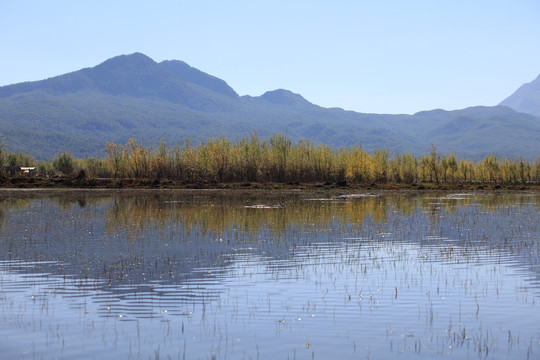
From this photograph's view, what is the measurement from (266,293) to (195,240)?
11.3 meters

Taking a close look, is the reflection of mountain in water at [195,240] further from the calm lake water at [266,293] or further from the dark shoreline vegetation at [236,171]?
the dark shoreline vegetation at [236,171]

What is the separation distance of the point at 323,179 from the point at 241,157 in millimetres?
17907

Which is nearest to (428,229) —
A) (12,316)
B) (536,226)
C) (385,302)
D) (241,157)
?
(536,226)

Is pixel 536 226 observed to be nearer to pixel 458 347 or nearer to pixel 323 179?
pixel 458 347

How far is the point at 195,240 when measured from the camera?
27250 millimetres

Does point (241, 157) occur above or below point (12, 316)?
above

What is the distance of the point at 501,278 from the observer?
19.3m

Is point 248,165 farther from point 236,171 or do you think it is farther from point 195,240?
point 195,240

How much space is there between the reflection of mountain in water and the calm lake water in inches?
4.6

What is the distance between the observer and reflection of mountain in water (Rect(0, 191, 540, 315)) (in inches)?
711

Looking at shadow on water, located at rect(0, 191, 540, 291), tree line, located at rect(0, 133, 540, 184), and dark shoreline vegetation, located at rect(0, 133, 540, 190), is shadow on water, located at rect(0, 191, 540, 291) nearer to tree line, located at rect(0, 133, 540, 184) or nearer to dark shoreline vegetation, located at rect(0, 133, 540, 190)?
dark shoreline vegetation, located at rect(0, 133, 540, 190)

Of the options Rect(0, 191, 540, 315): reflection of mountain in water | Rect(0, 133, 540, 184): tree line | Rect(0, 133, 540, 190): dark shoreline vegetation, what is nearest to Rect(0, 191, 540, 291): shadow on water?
Rect(0, 191, 540, 315): reflection of mountain in water

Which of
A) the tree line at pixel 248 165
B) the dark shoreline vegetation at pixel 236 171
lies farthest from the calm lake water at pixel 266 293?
the tree line at pixel 248 165

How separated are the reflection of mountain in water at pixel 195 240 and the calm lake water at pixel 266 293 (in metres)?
0.12
